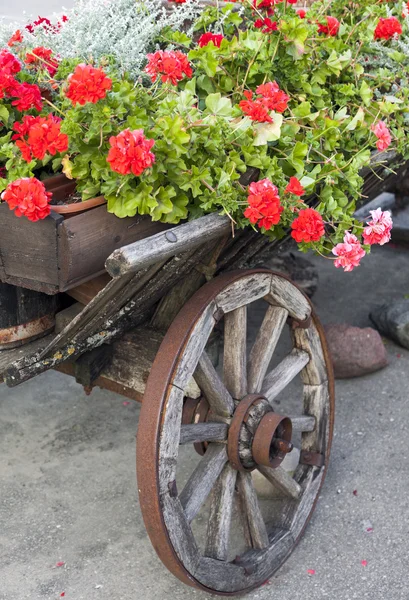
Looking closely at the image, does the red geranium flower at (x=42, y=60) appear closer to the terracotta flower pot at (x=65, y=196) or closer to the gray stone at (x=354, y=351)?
the terracotta flower pot at (x=65, y=196)

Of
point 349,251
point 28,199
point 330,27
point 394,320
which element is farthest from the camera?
point 394,320

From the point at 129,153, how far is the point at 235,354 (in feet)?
2.83

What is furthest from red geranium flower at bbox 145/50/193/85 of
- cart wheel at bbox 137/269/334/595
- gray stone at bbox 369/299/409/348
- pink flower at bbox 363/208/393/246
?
gray stone at bbox 369/299/409/348

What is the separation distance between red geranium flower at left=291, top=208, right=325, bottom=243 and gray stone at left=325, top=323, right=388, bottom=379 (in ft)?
5.75

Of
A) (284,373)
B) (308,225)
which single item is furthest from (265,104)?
(284,373)

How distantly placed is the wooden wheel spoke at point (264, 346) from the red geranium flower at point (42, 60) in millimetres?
1023

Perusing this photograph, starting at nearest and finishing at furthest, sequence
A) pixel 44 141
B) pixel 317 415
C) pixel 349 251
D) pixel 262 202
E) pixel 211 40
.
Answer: pixel 44 141 → pixel 262 202 → pixel 349 251 → pixel 211 40 → pixel 317 415

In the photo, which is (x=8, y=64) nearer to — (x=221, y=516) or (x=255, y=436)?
(x=255, y=436)

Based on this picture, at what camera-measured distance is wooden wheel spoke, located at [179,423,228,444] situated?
2311 mm

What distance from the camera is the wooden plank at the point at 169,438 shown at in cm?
211

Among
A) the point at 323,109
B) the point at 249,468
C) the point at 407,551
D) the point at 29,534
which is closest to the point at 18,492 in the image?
the point at 29,534

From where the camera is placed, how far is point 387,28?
304 cm

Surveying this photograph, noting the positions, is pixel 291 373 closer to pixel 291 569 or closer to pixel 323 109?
pixel 291 569

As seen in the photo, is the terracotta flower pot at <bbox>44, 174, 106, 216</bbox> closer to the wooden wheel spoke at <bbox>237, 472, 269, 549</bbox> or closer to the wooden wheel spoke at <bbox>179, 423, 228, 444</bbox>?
the wooden wheel spoke at <bbox>179, 423, 228, 444</bbox>
